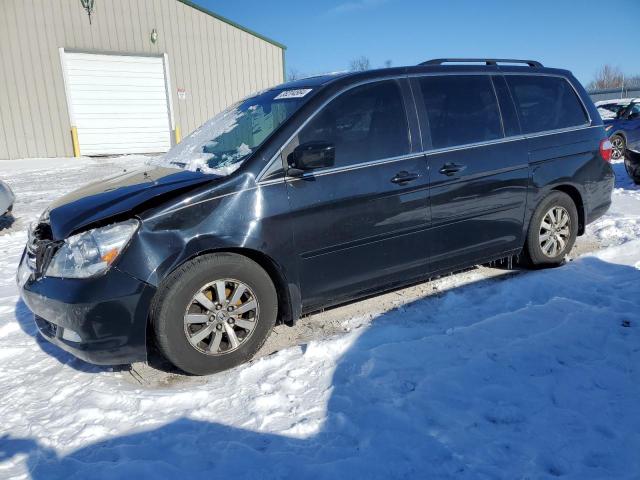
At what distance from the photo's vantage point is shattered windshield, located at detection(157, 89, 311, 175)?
3270 mm

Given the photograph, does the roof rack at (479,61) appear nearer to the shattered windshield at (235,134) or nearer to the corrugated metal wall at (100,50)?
the shattered windshield at (235,134)

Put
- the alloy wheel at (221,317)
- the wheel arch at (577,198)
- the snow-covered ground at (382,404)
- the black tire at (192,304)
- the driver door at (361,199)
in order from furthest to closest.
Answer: the wheel arch at (577,198)
the driver door at (361,199)
the alloy wheel at (221,317)
the black tire at (192,304)
the snow-covered ground at (382,404)

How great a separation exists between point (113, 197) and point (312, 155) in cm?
130

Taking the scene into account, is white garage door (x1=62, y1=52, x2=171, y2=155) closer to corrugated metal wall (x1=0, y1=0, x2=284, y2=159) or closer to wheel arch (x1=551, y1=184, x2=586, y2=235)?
corrugated metal wall (x1=0, y1=0, x2=284, y2=159)

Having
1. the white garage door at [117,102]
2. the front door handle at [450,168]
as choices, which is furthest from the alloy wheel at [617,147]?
the white garage door at [117,102]

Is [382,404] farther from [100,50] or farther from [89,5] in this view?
[89,5]

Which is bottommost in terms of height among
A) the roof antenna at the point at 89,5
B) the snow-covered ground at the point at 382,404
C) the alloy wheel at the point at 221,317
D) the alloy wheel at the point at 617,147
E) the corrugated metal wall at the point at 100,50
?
the snow-covered ground at the point at 382,404

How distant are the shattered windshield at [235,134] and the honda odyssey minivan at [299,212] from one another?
2 cm

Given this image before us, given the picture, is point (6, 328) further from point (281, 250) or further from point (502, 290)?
point (502, 290)

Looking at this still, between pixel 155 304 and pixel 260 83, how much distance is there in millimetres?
17100

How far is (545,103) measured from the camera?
4.48m

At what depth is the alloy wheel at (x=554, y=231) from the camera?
4508 millimetres

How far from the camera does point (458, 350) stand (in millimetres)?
3162

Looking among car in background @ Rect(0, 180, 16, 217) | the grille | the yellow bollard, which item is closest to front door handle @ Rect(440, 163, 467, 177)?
the grille
